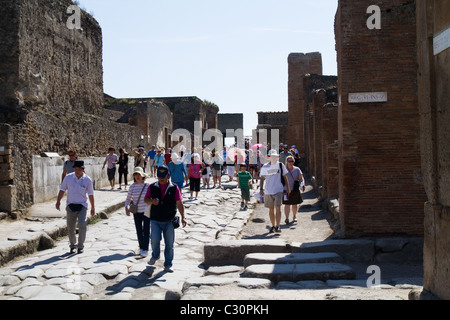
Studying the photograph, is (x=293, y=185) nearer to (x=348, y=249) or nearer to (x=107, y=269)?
(x=348, y=249)

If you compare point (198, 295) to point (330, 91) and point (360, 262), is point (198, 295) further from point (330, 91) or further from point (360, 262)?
point (330, 91)

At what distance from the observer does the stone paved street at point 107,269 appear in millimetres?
5895

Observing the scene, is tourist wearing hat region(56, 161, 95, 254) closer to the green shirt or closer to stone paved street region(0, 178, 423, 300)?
stone paved street region(0, 178, 423, 300)

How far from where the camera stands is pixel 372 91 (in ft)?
26.5

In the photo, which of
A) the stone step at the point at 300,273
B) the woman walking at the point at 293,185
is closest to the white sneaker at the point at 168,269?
the stone step at the point at 300,273

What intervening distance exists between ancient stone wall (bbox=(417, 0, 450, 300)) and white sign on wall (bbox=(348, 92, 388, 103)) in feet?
12.0

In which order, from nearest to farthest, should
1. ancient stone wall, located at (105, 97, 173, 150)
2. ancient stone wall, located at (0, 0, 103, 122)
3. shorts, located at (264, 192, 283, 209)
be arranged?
shorts, located at (264, 192, 283, 209) < ancient stone wall, located at (0, 0, 103, 122) < ancient stone wall, located at (105, 97, 173, 150)

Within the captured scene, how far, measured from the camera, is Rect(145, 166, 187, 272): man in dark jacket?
711 cm

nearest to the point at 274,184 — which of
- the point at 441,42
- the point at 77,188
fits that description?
the point at 77,188

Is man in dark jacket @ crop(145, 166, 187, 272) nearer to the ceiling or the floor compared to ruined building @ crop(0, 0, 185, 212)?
nearer to the floor

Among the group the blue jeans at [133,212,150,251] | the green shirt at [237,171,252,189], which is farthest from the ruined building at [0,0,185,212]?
the green shirt at [237,171,252,189]

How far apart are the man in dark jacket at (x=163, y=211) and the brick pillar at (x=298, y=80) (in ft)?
65.4

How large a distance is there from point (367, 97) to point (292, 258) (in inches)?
117

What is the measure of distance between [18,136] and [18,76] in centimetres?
193
